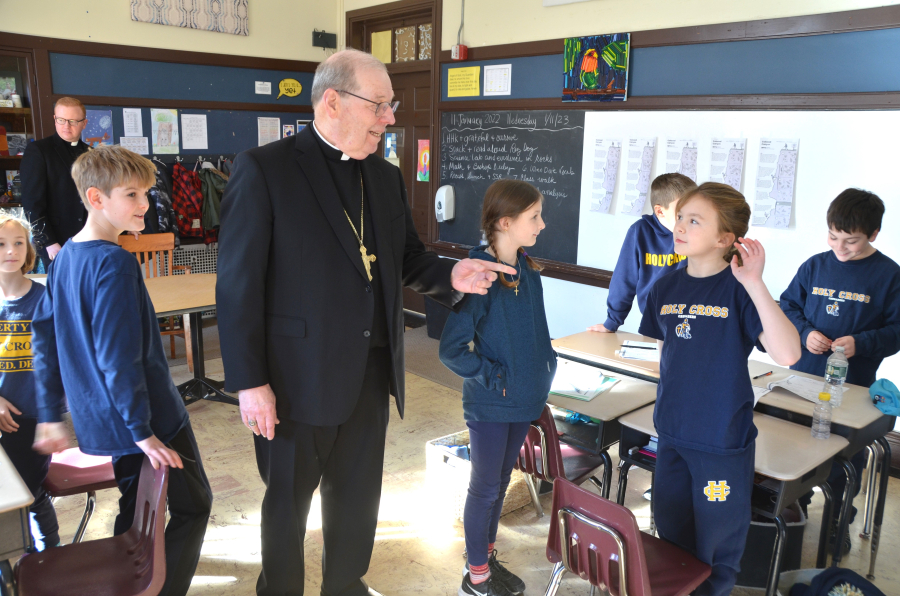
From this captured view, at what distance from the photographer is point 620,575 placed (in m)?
1.67

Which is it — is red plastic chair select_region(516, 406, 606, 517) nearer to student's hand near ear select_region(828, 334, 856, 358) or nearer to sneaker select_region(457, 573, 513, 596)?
sneaker select_region(457, 573, 513, 596)

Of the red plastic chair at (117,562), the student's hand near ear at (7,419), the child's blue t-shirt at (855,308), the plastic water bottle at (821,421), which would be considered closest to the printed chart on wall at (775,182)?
the child's blue t-shirt at (855,308)

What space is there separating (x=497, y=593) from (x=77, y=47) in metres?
5.21

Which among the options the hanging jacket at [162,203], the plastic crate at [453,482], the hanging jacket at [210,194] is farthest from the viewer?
the hanging jacket at [210,194]

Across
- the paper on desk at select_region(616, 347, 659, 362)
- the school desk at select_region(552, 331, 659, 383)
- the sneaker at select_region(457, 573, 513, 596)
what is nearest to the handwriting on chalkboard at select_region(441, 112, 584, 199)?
the school desk at select_region(552, 331, 659, 383)

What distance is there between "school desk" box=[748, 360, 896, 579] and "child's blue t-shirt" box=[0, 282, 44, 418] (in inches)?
96.1

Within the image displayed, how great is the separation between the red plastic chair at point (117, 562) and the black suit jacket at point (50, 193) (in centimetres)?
332

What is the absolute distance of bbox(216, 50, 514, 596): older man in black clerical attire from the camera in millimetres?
1736

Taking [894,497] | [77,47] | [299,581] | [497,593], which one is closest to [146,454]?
[299,581]

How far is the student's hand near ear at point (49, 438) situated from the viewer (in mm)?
1900

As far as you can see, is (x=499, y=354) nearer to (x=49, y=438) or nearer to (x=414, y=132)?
(x=49, y=438)

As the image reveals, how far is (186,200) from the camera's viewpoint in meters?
5.88

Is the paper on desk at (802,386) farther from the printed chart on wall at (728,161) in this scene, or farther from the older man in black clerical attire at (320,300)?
the printed chart on wall at (728,161)

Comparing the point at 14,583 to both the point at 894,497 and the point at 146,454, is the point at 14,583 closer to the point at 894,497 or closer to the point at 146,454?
the point at 146,454
